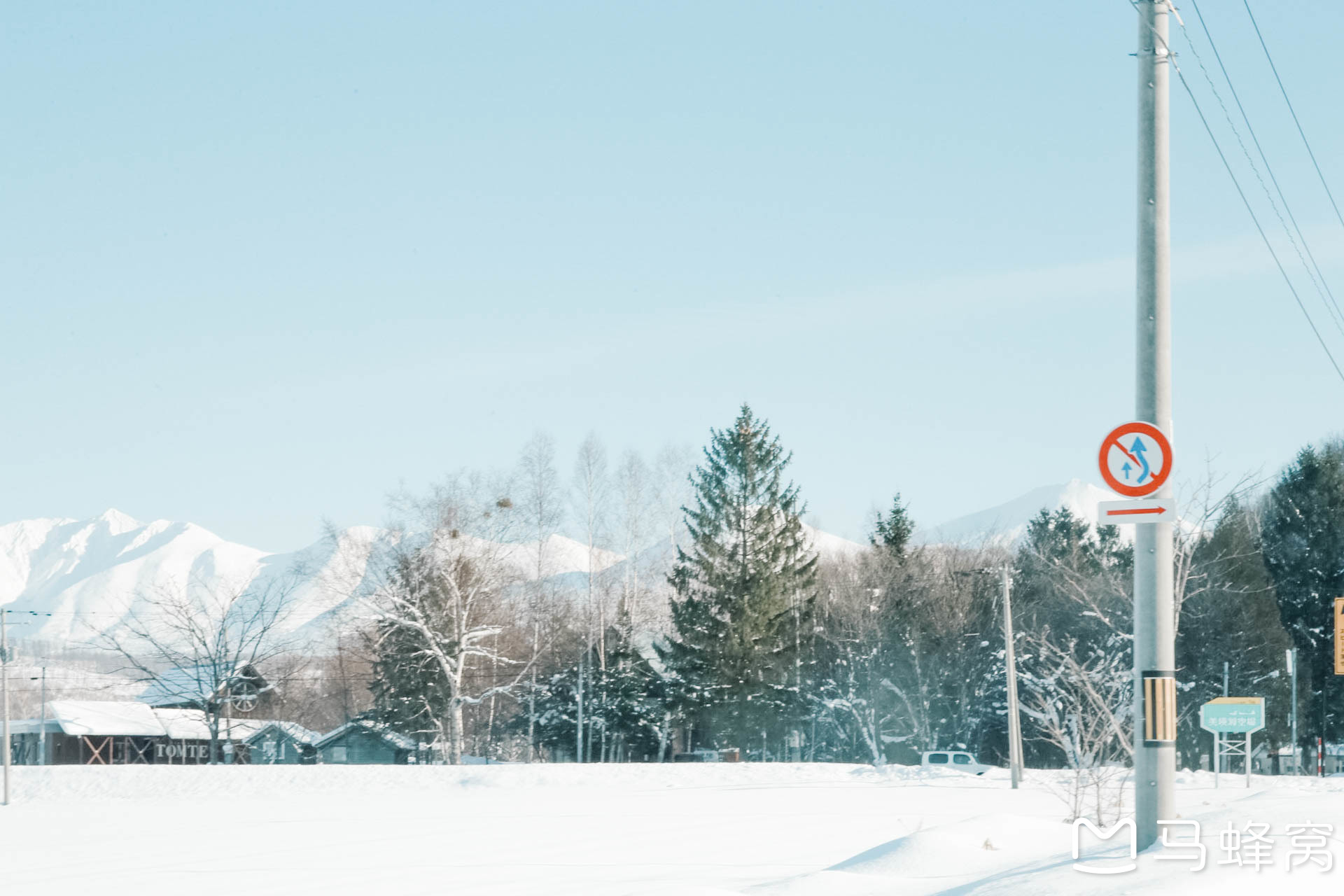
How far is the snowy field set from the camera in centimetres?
1078

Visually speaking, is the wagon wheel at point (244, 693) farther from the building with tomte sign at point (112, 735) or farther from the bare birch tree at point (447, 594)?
the bare birch tree at point (447, 594)

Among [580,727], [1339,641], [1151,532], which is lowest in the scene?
[580,727]

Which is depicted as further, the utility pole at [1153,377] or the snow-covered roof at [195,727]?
the snow-covered roof at [195,727]

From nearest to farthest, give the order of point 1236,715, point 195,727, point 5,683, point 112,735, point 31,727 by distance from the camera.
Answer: point 1236,715 → point 5,683 → point 112,735 → point 31,727 → point 195,727

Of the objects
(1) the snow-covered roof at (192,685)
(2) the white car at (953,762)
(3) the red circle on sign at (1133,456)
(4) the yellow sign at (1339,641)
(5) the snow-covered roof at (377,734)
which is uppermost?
(3) the red circle on sign at (1133,456)

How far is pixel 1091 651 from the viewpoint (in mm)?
51688

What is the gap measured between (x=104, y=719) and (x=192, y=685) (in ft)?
17.7

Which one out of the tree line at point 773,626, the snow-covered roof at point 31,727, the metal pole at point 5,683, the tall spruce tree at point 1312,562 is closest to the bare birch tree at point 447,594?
the tree line at point 773,626

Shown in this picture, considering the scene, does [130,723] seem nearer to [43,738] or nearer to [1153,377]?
[43,738]

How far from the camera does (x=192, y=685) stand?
64.7 meters

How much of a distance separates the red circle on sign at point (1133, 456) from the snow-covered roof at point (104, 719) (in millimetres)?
64151

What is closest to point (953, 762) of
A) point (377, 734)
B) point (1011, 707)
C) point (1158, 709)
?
point (1011, 707)

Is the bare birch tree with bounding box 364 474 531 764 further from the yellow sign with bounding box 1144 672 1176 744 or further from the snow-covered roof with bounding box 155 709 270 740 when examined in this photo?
the yellow sign with bounding box 1144 672 1176 744

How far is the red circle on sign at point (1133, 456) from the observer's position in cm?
800
